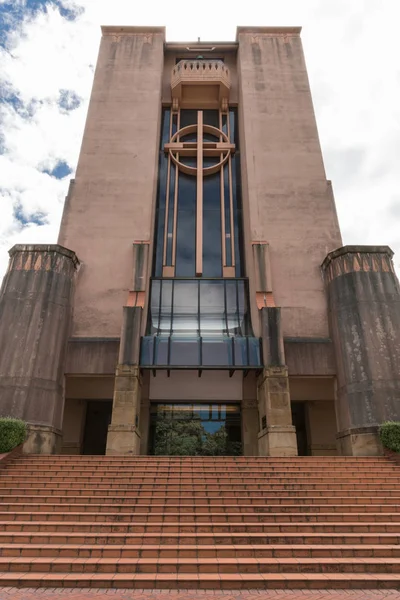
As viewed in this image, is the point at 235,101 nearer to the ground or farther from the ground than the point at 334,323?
farther from the ground

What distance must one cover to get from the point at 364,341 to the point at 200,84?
913 inches

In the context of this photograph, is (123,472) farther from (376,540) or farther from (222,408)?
(222,408)

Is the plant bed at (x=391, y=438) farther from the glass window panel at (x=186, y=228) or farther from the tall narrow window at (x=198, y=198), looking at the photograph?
the glass window panel at (x=186, y=228)

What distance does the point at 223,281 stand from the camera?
2392 centimetres

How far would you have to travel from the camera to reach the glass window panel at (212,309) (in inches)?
856

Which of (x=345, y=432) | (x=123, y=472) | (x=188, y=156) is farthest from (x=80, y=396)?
(x=188, y=156)

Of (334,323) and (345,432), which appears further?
(334,323)

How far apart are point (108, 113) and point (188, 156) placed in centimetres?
671

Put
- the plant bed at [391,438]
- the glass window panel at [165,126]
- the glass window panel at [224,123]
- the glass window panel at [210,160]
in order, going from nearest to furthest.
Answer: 1. the plant bed at [391,438]
2. the glass window panel at [210,160]
3. the glass window panel at [165,126]
4. the glass window panel at [224,123]

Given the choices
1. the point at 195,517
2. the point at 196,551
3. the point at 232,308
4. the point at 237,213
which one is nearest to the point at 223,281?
the point at 232,308

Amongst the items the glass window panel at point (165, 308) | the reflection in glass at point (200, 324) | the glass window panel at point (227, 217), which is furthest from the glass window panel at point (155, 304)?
the glass window panel at point (227, 217)

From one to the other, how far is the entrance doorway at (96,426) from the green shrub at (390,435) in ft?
50.0

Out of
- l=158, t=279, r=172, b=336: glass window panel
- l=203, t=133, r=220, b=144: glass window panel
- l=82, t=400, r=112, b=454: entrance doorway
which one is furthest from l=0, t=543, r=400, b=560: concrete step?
A: l=203, t=133, r=220, b=144: glass window panel

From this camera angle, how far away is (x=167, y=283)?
936 inches
